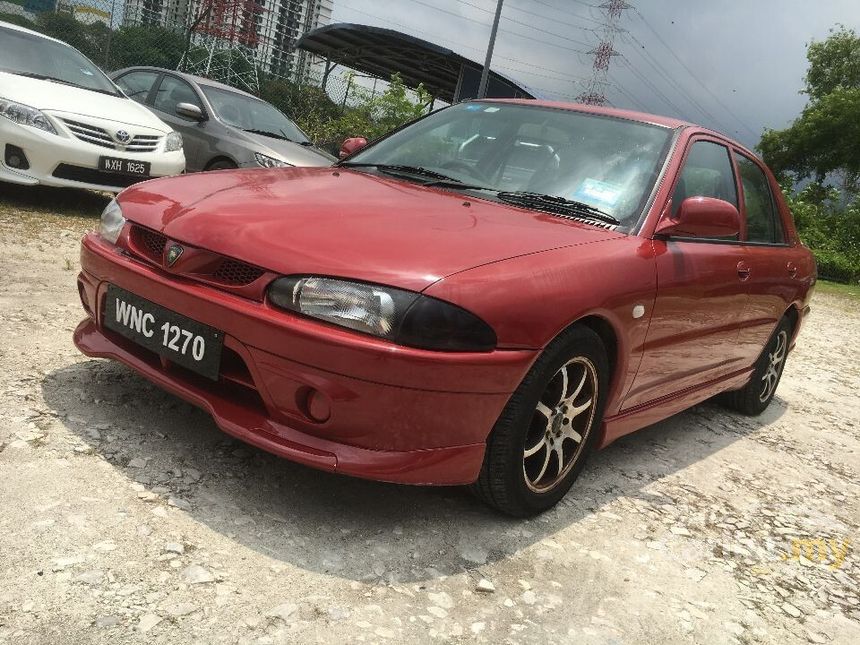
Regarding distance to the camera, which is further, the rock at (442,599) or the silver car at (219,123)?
the silver car at (219,123)

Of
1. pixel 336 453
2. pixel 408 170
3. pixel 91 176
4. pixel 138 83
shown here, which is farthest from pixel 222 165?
pixel 336 453

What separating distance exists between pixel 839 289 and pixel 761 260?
1558 centimetres

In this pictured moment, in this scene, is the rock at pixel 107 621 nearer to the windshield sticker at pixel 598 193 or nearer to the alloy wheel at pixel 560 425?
the alloy wheel at pixel 560 425

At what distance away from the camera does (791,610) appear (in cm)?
256

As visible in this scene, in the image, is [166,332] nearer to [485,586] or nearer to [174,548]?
[174,548]

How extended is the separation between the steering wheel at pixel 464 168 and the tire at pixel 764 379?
220 cm

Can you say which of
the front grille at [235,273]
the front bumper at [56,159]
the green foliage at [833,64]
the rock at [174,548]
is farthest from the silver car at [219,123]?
the green foliage at [833,64]

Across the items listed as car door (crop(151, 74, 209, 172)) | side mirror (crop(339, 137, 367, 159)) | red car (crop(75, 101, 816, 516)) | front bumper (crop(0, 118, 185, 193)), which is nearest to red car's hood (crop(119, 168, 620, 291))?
red car (crop(75, 101, 816, 516))

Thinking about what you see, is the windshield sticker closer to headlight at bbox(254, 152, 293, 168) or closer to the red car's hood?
the red car's hood

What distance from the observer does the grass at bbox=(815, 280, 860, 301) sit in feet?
54.2

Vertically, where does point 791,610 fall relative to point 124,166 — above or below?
below

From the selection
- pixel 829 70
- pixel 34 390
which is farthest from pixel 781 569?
pixel 829 70

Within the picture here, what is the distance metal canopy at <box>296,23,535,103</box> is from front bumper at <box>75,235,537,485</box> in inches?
813

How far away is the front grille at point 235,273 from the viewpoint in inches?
93.7
